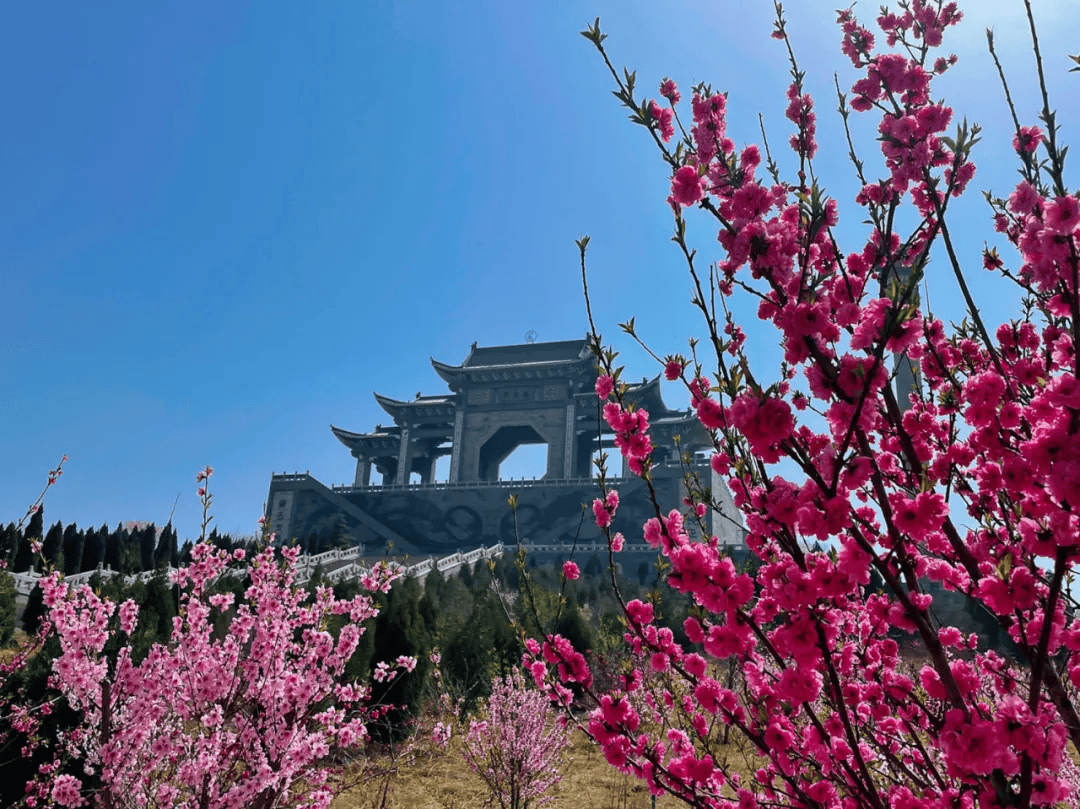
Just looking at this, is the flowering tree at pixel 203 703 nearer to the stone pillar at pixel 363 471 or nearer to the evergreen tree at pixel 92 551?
the evergreen tree at pixel 92 551

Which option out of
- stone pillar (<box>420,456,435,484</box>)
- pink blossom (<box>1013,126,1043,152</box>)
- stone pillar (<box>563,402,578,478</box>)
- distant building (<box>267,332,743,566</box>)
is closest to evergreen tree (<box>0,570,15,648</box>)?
pink blossom (<box>1013,126,1043,152</box>)

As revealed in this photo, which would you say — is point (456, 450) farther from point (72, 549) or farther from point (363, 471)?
point (72, 549)

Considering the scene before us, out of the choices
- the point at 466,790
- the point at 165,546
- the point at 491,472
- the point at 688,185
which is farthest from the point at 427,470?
the point at 688,185

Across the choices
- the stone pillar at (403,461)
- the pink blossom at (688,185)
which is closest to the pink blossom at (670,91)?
the pink blossom at (688,185)

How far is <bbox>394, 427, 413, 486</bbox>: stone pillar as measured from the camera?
42.8 meters

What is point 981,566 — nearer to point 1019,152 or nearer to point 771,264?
point 771,264

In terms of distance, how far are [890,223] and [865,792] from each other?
2010mm

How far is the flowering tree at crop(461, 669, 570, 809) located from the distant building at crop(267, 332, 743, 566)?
25715mm

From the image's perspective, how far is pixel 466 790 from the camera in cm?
812

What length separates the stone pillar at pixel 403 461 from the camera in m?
42.8

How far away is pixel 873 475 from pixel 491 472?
43746 millimetres

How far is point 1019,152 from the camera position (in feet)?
8.45

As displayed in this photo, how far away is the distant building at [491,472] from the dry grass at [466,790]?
78.4 feet

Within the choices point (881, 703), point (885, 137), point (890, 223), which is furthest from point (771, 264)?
point (881, 703)
